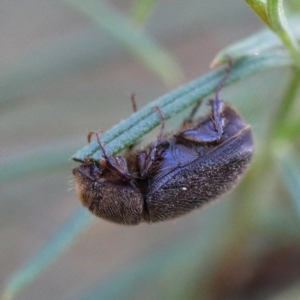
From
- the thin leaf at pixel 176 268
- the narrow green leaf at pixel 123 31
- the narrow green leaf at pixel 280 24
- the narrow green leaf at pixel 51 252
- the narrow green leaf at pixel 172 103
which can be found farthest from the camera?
the thin leaf at pixel 176 268

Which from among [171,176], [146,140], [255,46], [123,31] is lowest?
[171,176]

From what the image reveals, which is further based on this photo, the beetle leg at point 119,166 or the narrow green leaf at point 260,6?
the beetle leg at point 119,166

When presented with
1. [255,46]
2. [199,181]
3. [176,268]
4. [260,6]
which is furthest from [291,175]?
[176,268]

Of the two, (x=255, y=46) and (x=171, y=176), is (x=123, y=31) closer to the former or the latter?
(x=255, y=46)

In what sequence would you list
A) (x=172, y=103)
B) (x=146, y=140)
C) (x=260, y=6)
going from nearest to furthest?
1. (x=260, y=6)
2. (x=172, y=103)
3. (x=146, y=140)

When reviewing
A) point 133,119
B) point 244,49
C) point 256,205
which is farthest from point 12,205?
point 244,49

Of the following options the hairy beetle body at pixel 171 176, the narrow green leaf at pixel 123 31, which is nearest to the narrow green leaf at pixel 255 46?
the hairy beetle body at pixel 171 176

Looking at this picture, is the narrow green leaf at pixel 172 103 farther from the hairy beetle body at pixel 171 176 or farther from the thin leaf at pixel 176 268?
the thin leaf at pixel 176 268
